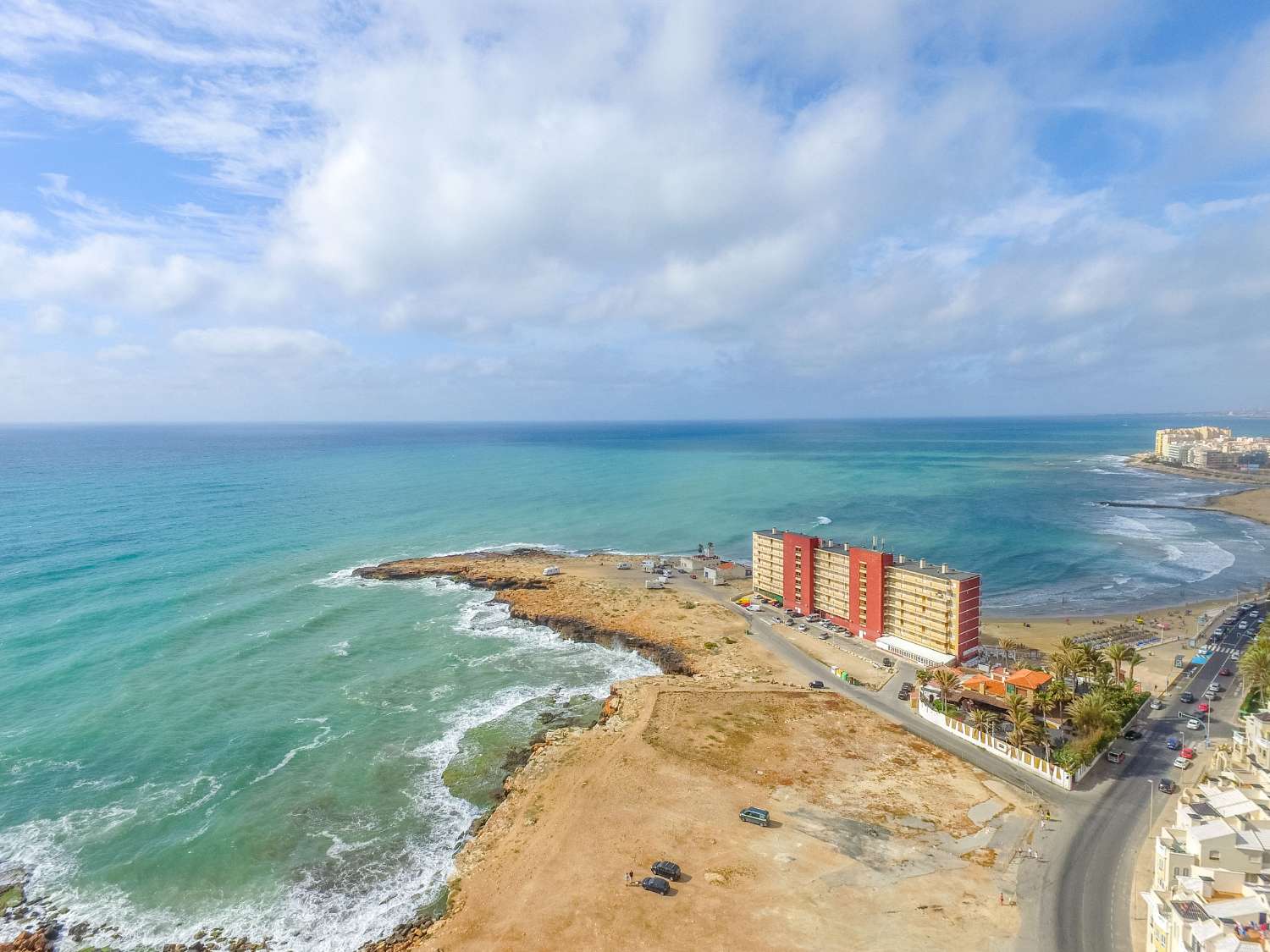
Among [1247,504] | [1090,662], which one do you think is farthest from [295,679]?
[1247,504]

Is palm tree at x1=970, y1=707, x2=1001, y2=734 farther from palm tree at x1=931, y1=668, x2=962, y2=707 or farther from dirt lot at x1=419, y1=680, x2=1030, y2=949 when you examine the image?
dirt lot at x1=419, y1=680, x2=1030, y2=949

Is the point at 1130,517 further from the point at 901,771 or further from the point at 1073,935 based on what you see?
the point at 1073,935

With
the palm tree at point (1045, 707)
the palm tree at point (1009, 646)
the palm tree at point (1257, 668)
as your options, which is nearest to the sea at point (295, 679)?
the palm tree at point (1009, 646)

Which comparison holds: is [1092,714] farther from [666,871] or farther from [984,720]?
[666,871]

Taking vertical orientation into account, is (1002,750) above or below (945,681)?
below

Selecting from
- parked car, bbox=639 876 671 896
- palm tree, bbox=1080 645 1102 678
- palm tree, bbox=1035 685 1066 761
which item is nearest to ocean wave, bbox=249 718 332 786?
parked car, bbox=639 876 671 896

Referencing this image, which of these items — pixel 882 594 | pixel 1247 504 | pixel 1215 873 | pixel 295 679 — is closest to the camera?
pixel 1215 873

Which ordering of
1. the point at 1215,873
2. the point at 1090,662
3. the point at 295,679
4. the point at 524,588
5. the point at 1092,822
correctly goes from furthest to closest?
1. the point at 524,588
2. the point at 295,679
3. the point at 1090,662
4. the point at 1092,822
5. the point at 1215,873

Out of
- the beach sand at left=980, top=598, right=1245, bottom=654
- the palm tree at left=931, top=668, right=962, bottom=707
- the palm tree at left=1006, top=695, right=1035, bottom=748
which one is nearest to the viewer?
the palm tree at left=1006, top=695, right=1035, bottom=748
